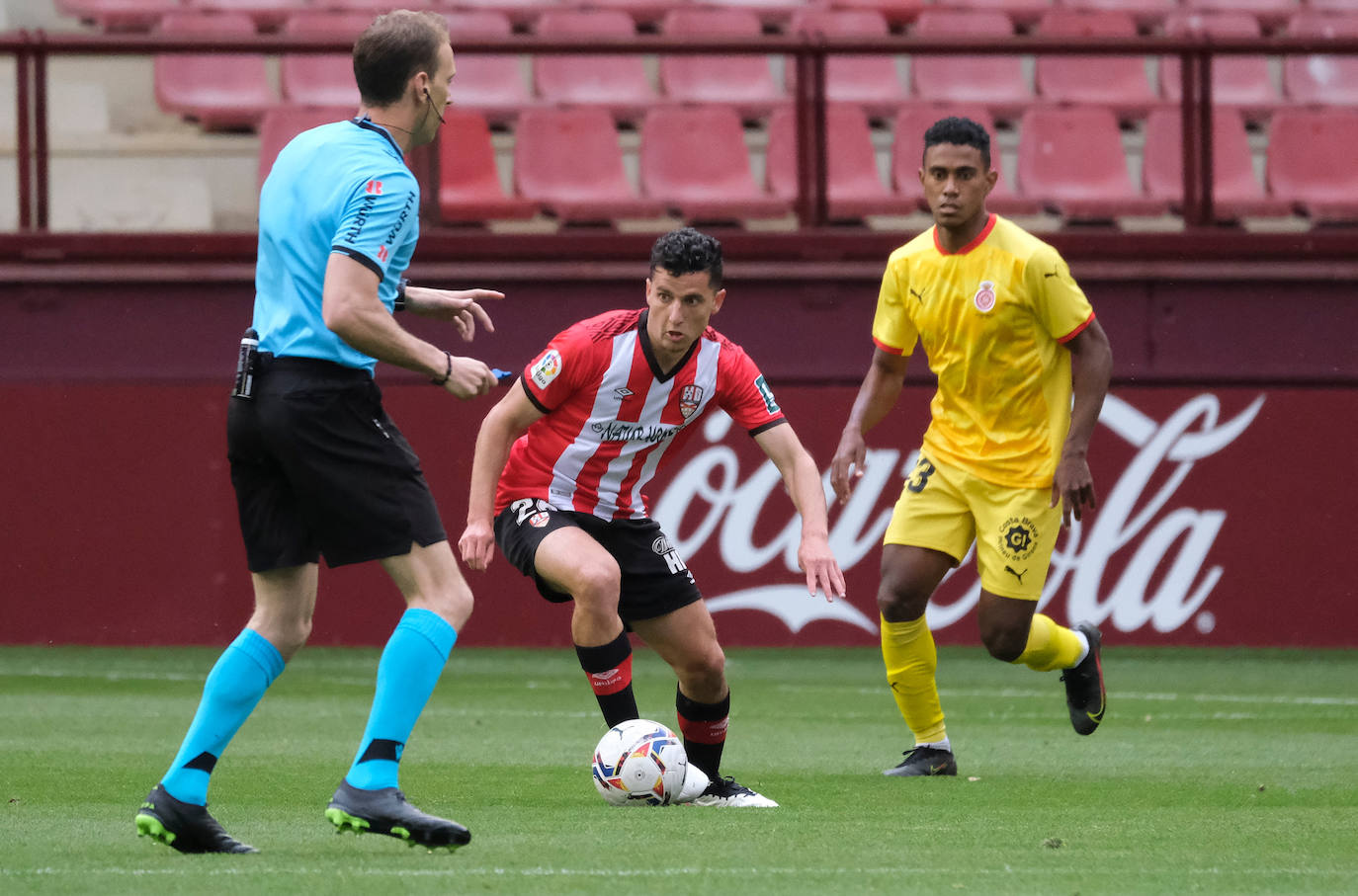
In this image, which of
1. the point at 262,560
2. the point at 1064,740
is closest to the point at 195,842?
the point at 262,560

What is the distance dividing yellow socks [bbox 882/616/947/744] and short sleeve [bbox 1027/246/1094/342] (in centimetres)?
114

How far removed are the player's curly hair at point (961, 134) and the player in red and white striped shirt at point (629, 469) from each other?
42.8 inches

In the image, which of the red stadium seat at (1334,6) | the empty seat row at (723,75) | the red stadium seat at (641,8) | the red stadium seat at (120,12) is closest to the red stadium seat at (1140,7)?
the empty seat row at (723,75)

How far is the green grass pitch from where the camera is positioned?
4746mm

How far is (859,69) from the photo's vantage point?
47.1ft

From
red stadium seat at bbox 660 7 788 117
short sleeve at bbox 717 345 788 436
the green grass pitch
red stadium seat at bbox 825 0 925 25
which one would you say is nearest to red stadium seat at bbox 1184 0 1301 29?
red stadium seat at bbox 825 0 925 25

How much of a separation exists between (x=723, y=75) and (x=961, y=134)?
720cm

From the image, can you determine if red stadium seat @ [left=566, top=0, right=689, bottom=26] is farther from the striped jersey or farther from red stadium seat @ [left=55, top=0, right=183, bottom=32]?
the striped jersey

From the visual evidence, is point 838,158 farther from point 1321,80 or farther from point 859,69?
point 1321,80

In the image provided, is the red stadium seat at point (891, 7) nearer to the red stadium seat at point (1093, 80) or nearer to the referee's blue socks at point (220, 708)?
the red stadium seat at point (1093, 80)

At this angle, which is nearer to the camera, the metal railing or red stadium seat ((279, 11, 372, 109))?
the metal railing

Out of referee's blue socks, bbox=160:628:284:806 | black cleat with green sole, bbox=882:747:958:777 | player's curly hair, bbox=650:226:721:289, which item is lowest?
black cleat with green sole, bbox=882:747:958:777

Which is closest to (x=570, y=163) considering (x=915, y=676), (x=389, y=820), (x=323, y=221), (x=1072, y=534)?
(x=1072, y=534)

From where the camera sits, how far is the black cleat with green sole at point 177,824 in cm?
482
